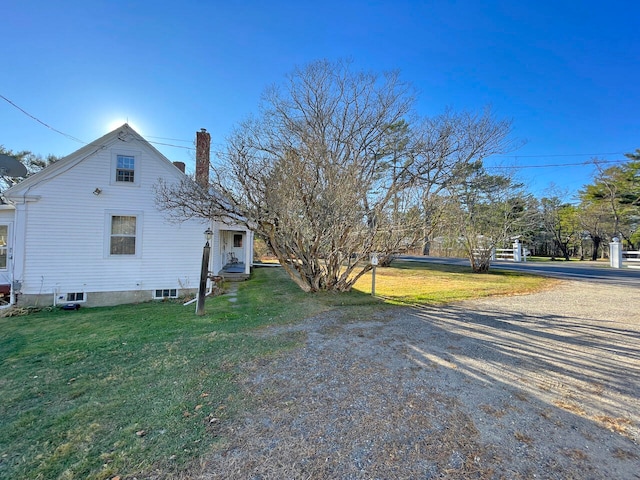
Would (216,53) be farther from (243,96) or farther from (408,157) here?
(408,157)

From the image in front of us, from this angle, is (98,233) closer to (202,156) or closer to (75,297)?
(75,297)

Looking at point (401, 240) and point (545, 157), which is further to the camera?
point (545, 157)

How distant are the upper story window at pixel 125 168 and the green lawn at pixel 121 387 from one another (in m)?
4.43

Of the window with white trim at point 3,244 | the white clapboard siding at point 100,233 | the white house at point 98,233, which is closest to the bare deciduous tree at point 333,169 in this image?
the white clapboard siding at point 100,233

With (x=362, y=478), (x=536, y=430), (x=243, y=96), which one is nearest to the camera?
(x=362, y=478)

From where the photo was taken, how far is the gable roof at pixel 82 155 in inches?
320

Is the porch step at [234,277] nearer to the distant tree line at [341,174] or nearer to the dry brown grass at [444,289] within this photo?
the distant tree line at [341,174]

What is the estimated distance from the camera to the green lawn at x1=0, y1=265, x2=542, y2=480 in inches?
83.2

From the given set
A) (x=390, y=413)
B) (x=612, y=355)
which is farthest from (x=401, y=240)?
(x=390, y=413)

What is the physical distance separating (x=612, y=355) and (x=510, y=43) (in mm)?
11393

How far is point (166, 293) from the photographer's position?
9.62m

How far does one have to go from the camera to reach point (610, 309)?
705 cm

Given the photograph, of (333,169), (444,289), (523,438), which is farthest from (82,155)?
(444,289)

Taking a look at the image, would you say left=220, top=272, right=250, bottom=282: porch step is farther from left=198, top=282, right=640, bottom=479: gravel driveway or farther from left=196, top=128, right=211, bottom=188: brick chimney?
left=198, top=282, right=640, bottom=479: gravel driveway
